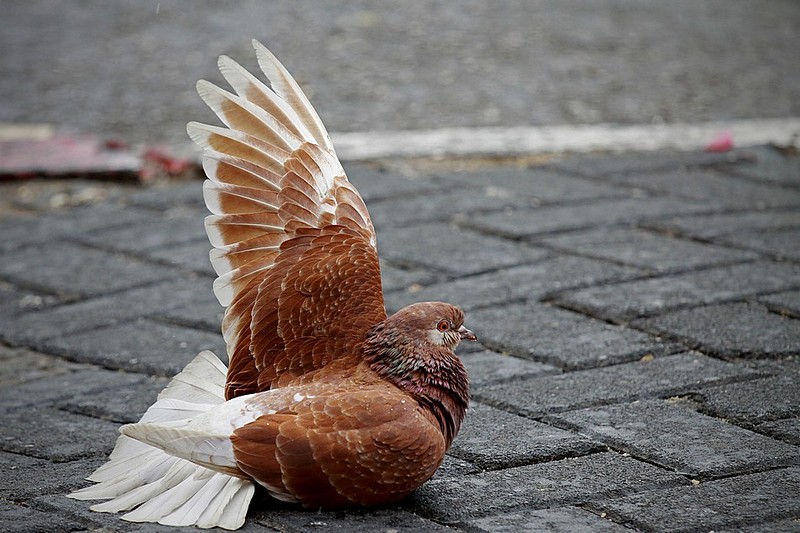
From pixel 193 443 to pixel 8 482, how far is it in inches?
20.6

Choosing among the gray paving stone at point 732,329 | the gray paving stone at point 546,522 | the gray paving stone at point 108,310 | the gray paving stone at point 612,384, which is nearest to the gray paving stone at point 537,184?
the gray paving stone at point 732,329

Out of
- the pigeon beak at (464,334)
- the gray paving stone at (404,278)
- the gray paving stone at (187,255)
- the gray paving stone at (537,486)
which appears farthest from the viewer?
the gray paving stone at (187,255)

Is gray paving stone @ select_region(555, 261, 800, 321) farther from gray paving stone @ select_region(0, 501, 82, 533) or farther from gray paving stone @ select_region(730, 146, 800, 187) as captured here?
gray paving stone @ select_region(0, 501, 82, 533)

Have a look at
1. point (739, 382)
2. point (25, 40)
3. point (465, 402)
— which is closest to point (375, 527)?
point (465, 402)

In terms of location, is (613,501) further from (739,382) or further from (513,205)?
(513,205)

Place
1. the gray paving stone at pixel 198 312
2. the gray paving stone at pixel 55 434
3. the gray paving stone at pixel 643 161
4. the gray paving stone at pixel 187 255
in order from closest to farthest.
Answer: the gray paving stone at pixel 55 434 < the gray paving stone at pixel 198 312 < the gray paving stone at pixel 187 255 < the gray paving stone at pixel 643 161

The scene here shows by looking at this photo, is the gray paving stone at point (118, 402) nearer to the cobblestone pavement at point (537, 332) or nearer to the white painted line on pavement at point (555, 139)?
the cobblestone pavement at point (537, 332)

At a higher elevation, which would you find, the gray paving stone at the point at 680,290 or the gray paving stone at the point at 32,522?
the gray paving stone at the point at 680,290

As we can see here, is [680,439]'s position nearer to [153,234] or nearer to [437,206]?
[437,206]

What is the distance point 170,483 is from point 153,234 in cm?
212

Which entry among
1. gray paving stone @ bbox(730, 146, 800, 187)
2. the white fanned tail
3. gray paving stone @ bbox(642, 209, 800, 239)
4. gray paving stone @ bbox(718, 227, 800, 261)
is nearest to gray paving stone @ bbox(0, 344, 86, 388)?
the white fanned tail

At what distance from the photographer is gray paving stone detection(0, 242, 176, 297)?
3.83 meters

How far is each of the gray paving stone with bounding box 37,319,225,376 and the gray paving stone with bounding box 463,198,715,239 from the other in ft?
4.11

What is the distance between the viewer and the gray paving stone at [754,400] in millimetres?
2635
